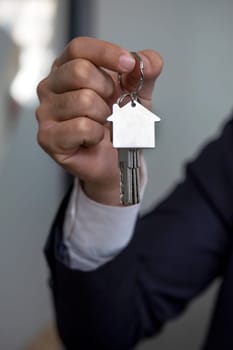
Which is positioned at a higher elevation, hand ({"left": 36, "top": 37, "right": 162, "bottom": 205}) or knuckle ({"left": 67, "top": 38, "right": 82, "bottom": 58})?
knuckle ({"left": 67, "top": 38, "right": 82, "bottom": 58})

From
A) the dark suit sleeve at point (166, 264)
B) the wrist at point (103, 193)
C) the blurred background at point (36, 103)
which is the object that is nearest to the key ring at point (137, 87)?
the wrist at point (103, 193)

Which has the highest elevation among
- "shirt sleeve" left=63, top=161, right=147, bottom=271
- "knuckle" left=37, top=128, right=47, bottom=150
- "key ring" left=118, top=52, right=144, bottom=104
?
"key ring" left=118, top=52, right=144, bottom=104

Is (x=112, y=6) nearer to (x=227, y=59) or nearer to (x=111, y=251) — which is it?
(x=227, y=59)

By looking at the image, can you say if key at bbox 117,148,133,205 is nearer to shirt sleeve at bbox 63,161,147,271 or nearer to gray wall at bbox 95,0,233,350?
shirt sleeve at bbox 63,161,147,271

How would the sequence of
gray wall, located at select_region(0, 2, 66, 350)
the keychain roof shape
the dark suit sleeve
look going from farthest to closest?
gray wall, located at select_region(0, 2, 66, 350)
the dark suit sleeve
the keychain roof shape

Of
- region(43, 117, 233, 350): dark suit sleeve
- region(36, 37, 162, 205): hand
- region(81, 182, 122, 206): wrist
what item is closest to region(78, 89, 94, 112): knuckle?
region(36, 37, 162, 205): hand

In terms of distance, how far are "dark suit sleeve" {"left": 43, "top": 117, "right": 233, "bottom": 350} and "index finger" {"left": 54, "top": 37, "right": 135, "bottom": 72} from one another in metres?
0.26

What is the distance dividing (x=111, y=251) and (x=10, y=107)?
384mm

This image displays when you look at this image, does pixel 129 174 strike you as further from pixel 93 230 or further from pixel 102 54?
pixel 93 230

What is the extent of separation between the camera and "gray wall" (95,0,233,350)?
0.98m

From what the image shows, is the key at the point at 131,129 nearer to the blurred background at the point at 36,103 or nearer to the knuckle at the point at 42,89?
the knuckle at the point at 42,89

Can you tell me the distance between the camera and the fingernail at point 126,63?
0.35 metres

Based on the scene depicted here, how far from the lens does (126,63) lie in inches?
13.7

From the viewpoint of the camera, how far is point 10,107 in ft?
2.87
